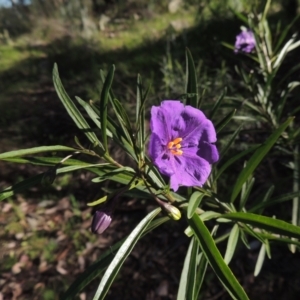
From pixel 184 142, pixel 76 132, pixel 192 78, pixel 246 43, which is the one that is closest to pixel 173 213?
pixel 184 142

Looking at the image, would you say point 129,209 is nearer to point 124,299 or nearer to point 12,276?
point 124,299

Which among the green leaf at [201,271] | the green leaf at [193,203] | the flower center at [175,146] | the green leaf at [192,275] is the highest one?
the flower center at [175,146]

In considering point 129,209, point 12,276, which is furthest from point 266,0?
point 12,276

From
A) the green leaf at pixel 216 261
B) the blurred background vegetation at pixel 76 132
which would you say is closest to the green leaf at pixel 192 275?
the green leaf at pixel 216 261

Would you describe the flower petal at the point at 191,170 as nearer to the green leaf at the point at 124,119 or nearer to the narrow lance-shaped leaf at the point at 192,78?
the green leaf at the point at 124,119

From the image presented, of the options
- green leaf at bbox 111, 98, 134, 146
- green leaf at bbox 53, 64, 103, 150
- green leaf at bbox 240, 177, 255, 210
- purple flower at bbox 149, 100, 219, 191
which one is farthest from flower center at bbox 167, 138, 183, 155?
green leaf at bbox 240, 177, 255, 210

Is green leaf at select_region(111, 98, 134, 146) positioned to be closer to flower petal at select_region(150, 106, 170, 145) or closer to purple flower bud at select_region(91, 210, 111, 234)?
flower petal at select_region(150, 106, 170, 145)
